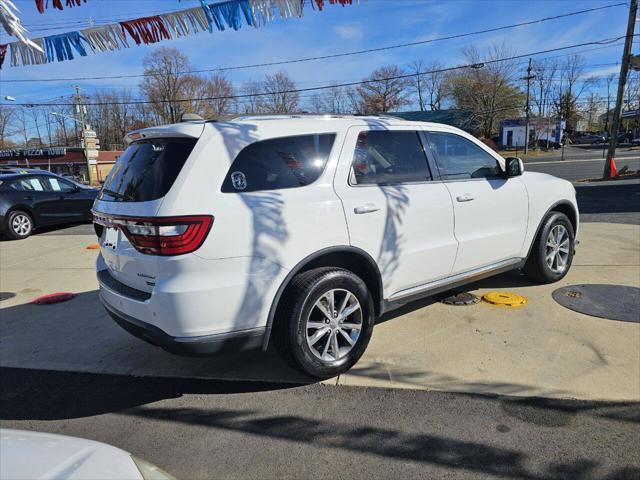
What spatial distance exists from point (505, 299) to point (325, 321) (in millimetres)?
2401

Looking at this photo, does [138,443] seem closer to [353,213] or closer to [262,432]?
[262,432]

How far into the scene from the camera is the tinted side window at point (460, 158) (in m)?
4.15

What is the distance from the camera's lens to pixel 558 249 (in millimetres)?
5234

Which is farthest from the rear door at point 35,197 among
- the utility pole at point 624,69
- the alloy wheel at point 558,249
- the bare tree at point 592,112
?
the bare tree at point 592,112

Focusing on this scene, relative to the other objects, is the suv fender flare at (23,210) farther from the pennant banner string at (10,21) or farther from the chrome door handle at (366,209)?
the chrome door handle at (366,209)

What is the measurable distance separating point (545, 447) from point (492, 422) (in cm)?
32

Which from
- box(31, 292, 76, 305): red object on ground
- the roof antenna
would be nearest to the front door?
the roof antenna

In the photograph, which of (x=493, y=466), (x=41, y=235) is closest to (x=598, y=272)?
(x=493, y=466)

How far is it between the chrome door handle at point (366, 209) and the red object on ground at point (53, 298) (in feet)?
13.7

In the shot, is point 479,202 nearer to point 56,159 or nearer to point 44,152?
point 56,159

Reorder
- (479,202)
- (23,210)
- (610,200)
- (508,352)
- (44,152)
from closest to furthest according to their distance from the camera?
1. (508,352)
2. (479,202)
3. (23,210)
4. (610,200)
5. (44,152)

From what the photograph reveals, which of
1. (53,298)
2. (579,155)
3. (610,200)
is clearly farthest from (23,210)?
(579,155)

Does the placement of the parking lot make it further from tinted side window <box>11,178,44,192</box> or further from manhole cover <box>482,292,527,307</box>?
tinted side window <box>11,178,44,192</box>

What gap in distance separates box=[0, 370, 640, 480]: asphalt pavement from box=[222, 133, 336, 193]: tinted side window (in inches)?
58.6
